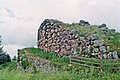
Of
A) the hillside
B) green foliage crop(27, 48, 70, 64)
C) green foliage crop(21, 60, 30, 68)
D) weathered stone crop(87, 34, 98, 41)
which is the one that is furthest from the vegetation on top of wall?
green foliage crop(21, 60, 30, 68)

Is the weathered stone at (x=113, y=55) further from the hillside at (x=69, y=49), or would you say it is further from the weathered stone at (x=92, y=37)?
the weathered stone at (x=92, y=37)

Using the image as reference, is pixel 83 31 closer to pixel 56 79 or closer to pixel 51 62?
pixel 51 62

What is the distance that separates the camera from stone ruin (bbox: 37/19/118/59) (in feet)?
75.8

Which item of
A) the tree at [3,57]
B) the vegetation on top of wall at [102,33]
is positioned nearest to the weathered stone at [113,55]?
the vegetation on top of wall at [102,33]

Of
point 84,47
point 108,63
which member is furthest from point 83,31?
point 108,63

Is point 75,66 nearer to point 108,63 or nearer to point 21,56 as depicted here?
point 108,63

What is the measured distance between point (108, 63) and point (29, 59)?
9.66 meters

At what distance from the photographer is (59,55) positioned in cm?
2583

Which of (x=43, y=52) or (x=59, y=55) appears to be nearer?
(x=59, y=55)

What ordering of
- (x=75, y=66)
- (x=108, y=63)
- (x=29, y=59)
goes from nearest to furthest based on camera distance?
(x=108, y=63)
(x=75, y=66)
(x=29, y=59)

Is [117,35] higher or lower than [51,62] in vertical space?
higher

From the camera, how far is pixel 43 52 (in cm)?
2839

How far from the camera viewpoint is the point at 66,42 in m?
25.8

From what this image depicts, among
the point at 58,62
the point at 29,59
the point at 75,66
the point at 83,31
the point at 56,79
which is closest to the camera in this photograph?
the point at 56,79
